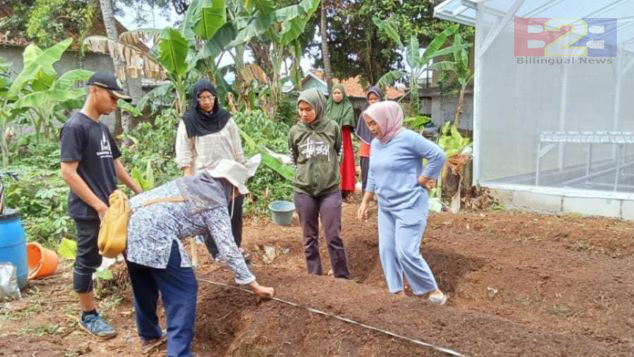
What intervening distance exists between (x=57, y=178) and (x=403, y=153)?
5.42 meters

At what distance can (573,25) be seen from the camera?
6.25 m

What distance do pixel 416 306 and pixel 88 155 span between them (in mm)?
2135

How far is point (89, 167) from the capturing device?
2930mm

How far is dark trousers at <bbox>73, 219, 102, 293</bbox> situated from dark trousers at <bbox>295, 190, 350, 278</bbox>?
1489 mm

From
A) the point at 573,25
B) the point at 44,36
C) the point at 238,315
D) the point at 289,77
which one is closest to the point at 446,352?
the point at 238,315

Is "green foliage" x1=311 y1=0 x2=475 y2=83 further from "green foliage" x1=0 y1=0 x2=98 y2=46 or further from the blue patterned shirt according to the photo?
the blue patterned shirt

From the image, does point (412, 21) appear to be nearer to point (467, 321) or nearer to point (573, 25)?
point (573, 25)

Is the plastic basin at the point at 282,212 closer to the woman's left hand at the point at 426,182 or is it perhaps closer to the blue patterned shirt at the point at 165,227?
the woman's left hand at the point at 426,182

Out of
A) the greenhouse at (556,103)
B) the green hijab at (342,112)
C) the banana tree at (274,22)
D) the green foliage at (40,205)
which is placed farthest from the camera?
the banana tree at (274,22)

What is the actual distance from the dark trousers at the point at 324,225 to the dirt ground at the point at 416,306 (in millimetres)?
282

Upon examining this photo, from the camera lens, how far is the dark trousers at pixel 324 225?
3.72m

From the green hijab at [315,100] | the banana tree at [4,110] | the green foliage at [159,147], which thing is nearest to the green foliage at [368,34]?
the green foliage at [159,147]

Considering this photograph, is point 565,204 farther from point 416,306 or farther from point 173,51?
point 173,51

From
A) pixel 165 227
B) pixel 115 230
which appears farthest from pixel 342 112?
pixel 115 230
